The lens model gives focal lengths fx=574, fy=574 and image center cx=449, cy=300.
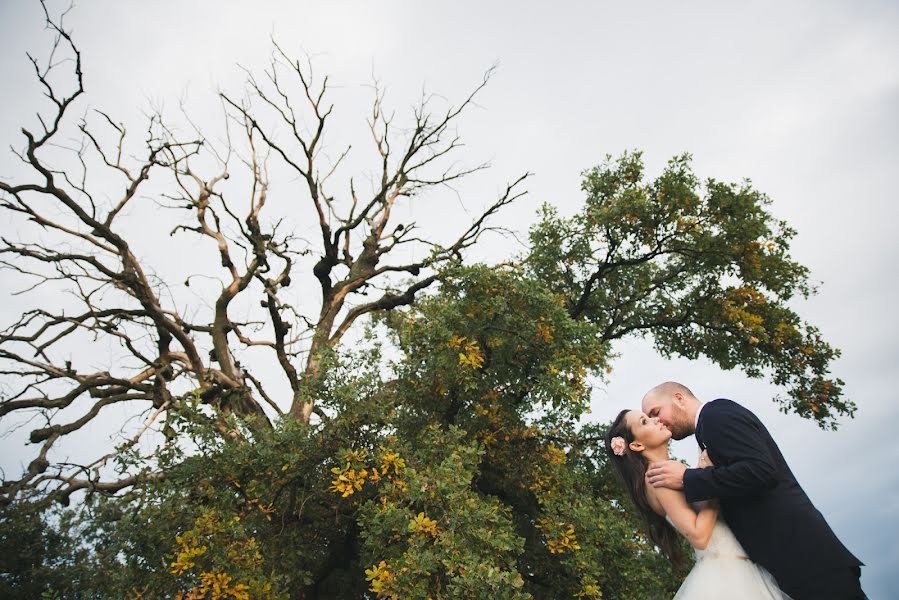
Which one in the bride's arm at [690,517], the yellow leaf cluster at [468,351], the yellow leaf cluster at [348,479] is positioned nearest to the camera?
the bride's arm at [690,517]

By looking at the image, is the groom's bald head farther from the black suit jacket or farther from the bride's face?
the black suit jacket

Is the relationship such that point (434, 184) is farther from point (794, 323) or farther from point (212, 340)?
point (794, 323)

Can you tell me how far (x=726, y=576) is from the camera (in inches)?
108

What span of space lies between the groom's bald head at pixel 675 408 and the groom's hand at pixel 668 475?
262 millimetres

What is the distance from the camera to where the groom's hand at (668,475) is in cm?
284

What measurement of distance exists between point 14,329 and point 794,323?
15.5 metres

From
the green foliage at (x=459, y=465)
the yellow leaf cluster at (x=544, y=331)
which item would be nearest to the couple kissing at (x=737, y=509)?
the green foliage at (x=459, y=465)

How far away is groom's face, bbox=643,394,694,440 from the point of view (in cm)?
313

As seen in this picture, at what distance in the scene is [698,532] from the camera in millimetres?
2824

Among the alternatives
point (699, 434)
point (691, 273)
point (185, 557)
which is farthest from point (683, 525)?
point (691, 273)

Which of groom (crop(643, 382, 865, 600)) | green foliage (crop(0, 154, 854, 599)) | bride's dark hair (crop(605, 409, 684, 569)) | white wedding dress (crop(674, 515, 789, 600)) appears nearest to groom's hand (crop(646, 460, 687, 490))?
groom (crop(643, 382, 865, 600))

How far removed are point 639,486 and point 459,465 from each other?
347cm

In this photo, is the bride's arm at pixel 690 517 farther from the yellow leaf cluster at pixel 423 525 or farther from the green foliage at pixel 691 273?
the green foliage at pixel 691 273

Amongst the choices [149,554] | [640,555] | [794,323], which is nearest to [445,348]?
[640,555]
